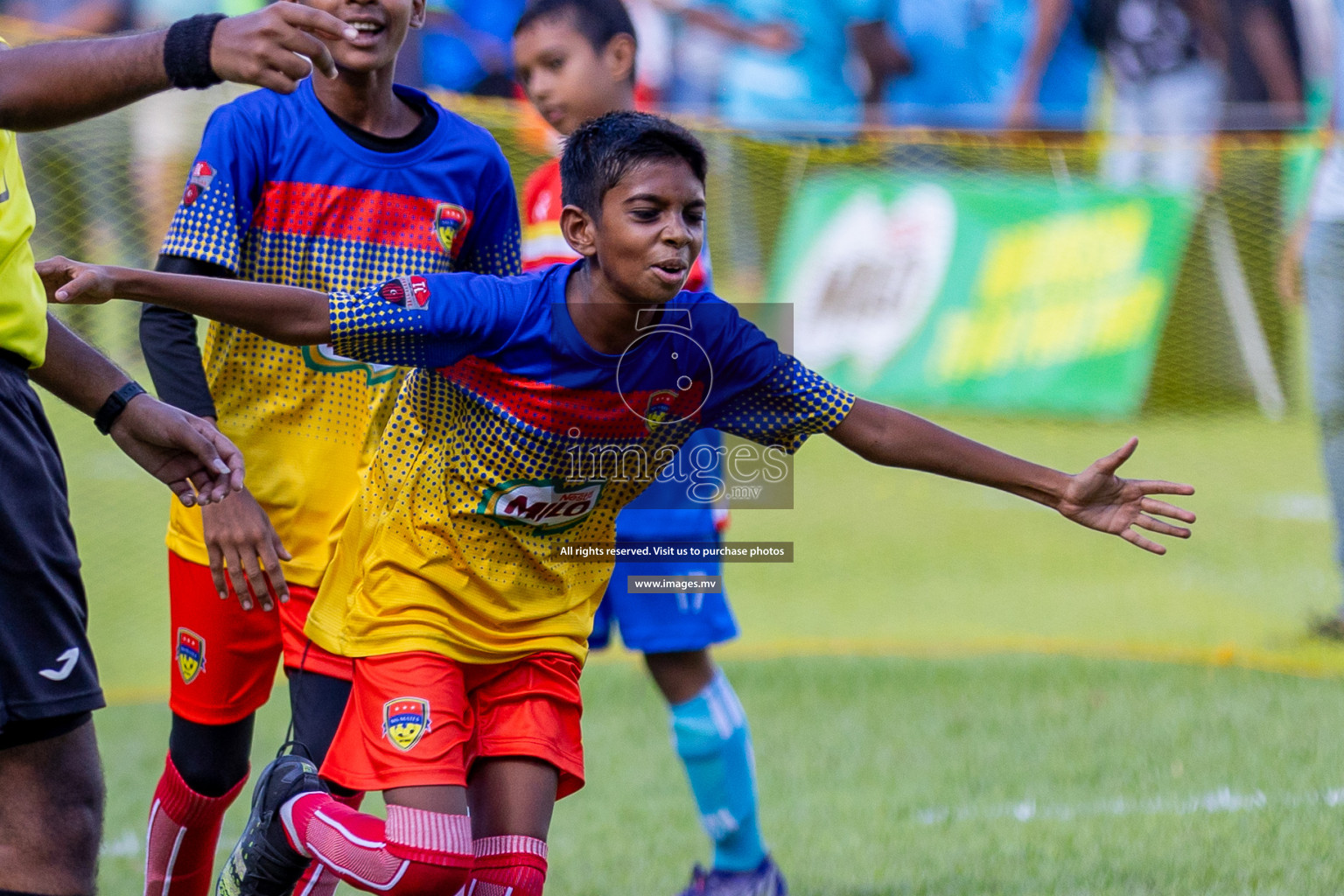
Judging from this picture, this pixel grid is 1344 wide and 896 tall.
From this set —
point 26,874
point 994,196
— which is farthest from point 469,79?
point 26,874

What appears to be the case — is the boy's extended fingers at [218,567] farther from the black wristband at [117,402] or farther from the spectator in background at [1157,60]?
the spectator in background at [1157,60]

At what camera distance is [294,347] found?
3.50m

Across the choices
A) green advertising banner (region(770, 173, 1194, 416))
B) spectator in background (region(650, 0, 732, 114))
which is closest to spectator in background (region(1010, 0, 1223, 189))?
spectator in background (region(650, 0, 732, 114))

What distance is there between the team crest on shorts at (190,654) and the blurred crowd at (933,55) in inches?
497

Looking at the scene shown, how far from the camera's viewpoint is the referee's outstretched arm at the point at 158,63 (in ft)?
7.27

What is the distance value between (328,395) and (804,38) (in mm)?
16749

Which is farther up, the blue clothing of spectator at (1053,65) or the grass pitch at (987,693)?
the blue clothing of spectator at (1053,65)

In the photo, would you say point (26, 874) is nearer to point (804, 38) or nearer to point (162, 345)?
point (162, 345)

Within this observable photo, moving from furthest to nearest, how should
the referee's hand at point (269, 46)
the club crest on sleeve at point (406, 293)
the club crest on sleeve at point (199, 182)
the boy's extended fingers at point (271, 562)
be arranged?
the club crest on sleeve at point (199, 182) → the boy's extended fingers at point (271, 562) → the club crest on sleeve at point (406, 293) → the referee's hand at point (269, 46)

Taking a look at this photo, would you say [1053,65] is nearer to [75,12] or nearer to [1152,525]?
[75,12]

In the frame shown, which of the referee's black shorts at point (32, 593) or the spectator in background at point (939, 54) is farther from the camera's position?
the spectator in background at point (939, 54)

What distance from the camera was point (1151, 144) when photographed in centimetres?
888

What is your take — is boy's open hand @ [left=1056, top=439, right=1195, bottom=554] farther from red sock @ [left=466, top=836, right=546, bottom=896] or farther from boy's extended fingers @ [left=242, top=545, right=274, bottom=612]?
boy's extended fingers @ [left=242, top=545, right=274, bottom=612]

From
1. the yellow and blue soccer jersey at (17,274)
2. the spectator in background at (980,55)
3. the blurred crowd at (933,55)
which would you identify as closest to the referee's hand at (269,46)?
the yellow and blue soccer jersey at (17,274)
